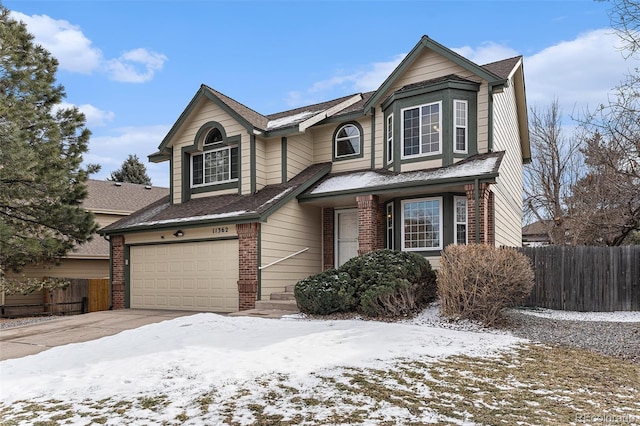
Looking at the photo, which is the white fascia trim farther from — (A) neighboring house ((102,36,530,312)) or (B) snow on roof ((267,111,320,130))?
(B) snow on roof ((267,111,320,130))

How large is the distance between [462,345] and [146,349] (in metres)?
4.95

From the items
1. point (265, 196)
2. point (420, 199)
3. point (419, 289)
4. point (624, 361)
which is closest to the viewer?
point (624, 361)

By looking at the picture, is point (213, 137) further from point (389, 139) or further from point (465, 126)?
point (465, 126)

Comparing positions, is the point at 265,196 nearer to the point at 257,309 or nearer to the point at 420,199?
the point at 257,309

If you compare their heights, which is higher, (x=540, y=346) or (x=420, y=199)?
(x=420, y=199)

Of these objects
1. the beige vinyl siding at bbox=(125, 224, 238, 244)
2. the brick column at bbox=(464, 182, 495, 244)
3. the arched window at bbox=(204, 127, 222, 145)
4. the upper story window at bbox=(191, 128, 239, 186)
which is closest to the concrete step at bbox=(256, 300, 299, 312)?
the beige vinyl siding at bbox=(125, 224, 238, 244)

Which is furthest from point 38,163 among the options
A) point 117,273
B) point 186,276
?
point 186,276

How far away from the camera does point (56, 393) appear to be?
18.1 feet

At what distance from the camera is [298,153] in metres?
15.9

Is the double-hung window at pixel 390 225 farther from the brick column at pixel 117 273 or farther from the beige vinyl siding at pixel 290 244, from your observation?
the brick column at pixel 117 273

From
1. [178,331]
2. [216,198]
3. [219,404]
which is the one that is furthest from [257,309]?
[219,404]

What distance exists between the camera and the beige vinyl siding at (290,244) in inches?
526

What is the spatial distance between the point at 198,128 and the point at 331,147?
4.68 meters

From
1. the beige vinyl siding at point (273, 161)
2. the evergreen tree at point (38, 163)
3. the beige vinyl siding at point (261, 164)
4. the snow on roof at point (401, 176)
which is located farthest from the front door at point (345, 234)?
the evergreen tree at point (38, 163)
